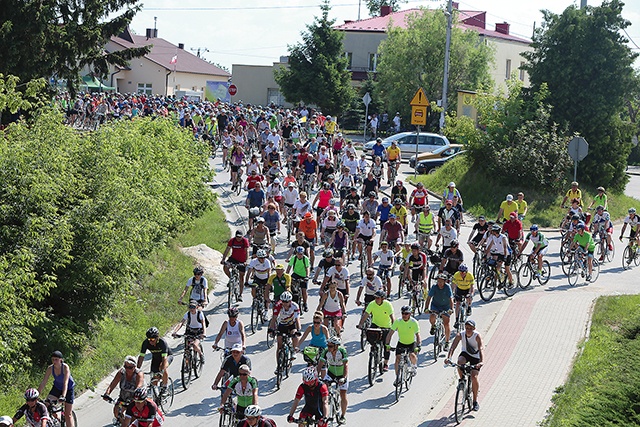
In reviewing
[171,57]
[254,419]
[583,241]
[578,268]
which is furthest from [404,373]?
[171,57]

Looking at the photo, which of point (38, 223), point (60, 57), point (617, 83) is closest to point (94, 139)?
point (38, 223)

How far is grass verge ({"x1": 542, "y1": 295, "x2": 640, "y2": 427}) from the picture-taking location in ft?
39.6

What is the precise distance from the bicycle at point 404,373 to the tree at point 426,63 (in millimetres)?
46776

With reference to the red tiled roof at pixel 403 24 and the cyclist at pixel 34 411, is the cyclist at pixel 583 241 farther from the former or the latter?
the red tiled roof at pixel 403 24

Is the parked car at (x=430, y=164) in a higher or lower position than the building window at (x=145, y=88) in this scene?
lower

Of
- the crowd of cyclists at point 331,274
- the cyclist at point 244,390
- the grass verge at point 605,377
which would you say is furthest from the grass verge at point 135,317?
the grass verge at point 605,377

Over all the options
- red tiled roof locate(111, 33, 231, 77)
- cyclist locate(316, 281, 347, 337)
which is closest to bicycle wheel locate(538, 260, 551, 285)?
cyclist locate(316, 281, 347, 337)

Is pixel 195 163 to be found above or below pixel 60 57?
below

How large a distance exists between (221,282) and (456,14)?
4515 centimetres

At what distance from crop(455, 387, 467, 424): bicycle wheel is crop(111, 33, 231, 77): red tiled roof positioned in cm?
7100

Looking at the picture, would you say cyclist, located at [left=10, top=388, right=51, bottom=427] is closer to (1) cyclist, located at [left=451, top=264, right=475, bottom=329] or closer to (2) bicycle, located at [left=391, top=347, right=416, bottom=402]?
(2) bicycle, located at [left=391, top=347, right=416, bottom=402]

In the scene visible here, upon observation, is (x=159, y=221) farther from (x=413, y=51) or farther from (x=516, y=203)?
(x=413, y=51)

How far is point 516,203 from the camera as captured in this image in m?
27.8

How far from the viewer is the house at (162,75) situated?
82938 mm
